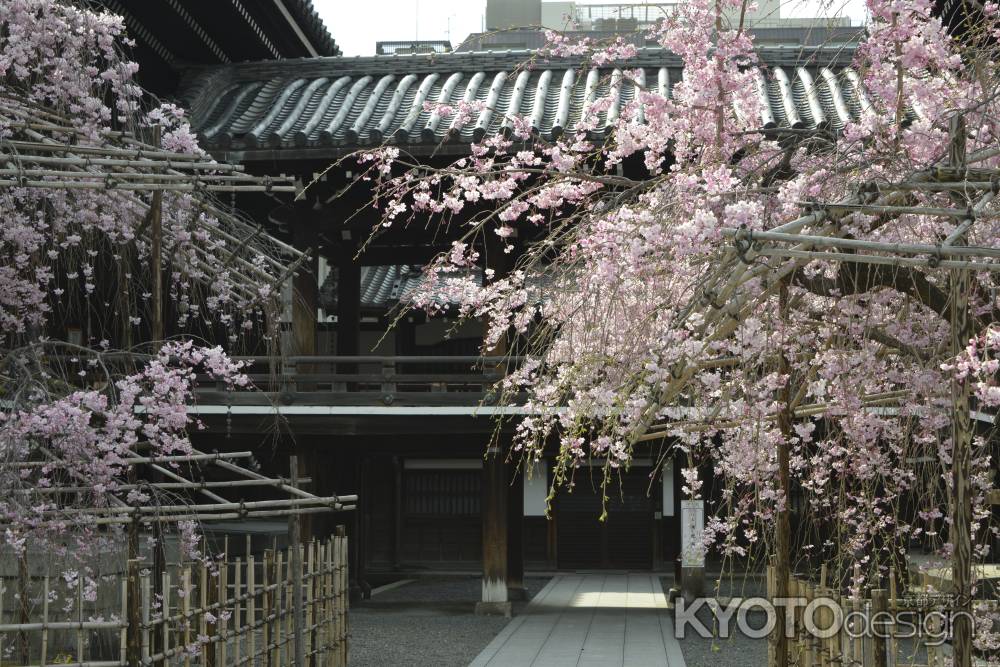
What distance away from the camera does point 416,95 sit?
563 inches

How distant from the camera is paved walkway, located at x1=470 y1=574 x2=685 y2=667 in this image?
37.4 ft

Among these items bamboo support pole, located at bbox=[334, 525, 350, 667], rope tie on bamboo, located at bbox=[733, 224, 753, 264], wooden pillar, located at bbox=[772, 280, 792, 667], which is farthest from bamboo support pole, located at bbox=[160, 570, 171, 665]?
rope tie on bamboo, located at bbox=[733, 224, 753, 264]

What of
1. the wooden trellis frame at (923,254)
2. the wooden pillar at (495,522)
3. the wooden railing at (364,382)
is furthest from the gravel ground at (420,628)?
the wooden trellis frame at (923,254)

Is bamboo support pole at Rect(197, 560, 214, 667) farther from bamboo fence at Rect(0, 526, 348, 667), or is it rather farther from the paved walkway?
the paved walkway

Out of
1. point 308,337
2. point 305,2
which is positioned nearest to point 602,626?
point 308,337

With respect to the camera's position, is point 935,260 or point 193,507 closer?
point 935,260

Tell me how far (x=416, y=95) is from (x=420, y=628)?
6543mm

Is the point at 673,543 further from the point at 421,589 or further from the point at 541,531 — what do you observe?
the point at 421,589

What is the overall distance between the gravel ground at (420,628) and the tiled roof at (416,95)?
17.3 ft

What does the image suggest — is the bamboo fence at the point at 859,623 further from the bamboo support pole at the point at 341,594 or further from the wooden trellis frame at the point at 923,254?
the bamboo support pole at the point at 341,594

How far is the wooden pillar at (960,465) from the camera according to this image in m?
4.15

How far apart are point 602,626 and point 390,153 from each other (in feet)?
27.4

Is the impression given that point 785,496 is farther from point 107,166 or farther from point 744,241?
point 107,166

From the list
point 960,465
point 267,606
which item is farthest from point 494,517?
point 960,465
